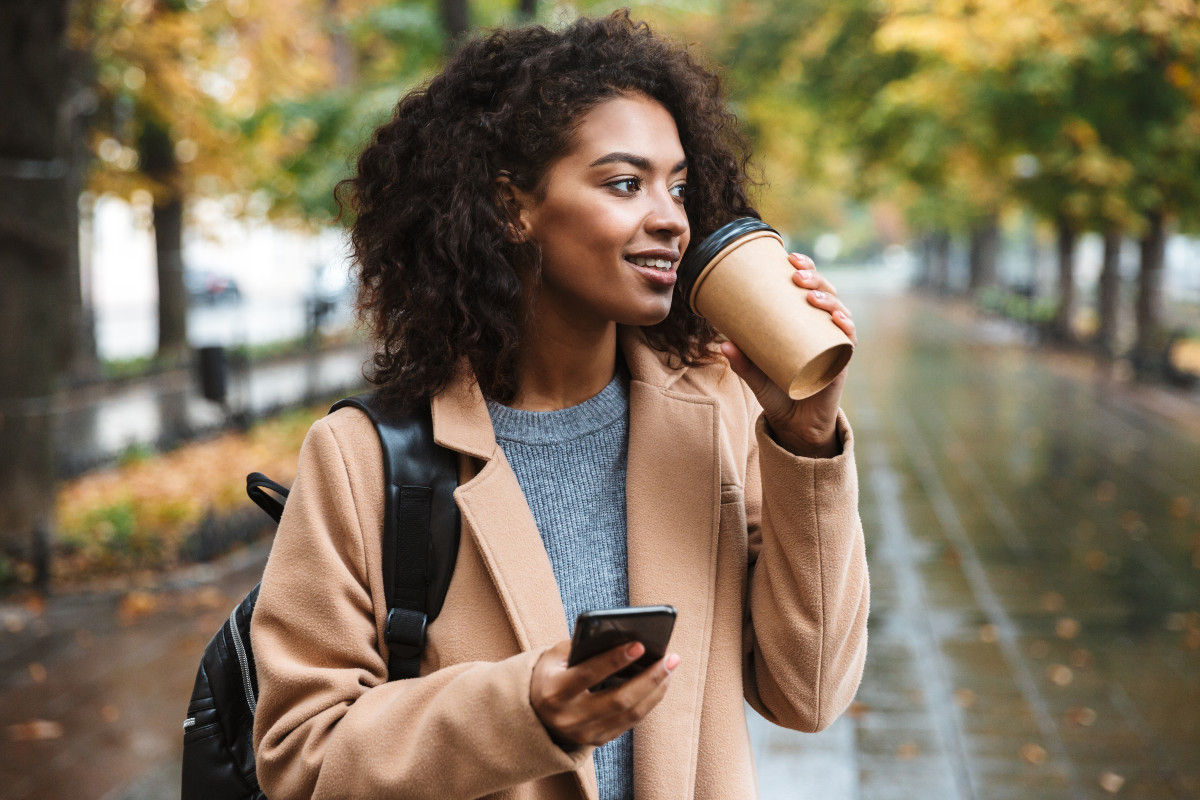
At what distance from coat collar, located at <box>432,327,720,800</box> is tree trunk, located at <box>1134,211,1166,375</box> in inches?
674

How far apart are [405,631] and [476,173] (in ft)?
2.23

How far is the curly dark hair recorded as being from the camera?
1.68 meters

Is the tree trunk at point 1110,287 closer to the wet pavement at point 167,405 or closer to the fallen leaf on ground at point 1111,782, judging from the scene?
the wet pavement at point 167,405

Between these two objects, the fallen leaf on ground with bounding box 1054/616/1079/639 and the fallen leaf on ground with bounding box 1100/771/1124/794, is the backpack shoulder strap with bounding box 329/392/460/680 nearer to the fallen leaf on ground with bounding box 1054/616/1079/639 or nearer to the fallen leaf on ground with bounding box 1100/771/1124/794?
the fallen leaf on ground with bounding box 1100/771/1124/794

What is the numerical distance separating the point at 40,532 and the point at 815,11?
1815cm

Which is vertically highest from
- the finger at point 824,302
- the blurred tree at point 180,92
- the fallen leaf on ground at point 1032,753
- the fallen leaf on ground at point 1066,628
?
the blurred tree at point 180,92

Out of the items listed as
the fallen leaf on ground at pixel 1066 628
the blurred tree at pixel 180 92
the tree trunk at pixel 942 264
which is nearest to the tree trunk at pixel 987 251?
the tree trunk at pixel 942 264

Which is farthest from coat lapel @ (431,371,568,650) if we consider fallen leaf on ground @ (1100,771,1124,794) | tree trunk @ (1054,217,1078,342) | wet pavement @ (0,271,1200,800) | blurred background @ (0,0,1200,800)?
tree trunk @ (1054,217,1078,342)

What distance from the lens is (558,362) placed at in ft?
5.92

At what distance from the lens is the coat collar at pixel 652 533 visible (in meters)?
1.60

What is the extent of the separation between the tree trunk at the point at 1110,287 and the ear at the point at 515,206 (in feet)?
65.3

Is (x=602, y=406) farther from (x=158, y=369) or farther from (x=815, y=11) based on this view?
(x=815, y=11)

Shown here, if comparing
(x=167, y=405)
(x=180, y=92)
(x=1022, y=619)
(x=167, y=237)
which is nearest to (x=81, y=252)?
(x=167, y=237)

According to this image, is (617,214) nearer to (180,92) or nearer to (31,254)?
(31,254)
